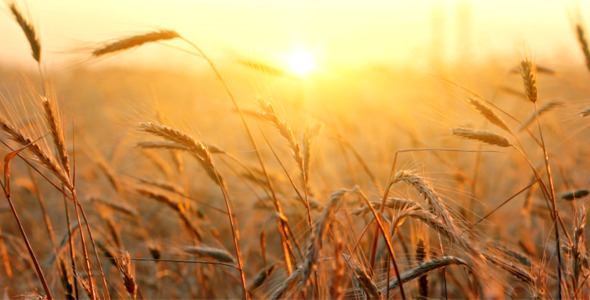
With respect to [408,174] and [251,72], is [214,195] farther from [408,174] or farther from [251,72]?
[408,174]

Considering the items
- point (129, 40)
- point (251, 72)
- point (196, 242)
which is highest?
point (129, 40)

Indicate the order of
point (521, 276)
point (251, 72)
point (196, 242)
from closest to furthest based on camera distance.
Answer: point (521, 276) → point (251, 72) → point (196, 242)

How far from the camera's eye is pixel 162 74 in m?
15.5

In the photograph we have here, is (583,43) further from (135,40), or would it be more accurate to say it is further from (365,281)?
(135,40)

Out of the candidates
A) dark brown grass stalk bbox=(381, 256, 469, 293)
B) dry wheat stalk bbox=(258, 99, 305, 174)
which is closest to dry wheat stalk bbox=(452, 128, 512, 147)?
dark brown grass stalk bbox=(381, 256, 469, 293)

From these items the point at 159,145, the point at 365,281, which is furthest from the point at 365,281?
the point at 159,145

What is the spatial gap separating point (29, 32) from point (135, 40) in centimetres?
43

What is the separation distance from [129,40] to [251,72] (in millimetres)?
539

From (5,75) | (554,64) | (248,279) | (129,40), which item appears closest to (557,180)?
(554,64)

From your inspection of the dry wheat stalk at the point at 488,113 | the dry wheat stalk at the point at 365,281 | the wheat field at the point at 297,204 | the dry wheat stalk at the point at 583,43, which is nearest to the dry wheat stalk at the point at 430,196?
the wheat field at the point at 297,204

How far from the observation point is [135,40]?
206 cm

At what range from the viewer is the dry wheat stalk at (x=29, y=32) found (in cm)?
201

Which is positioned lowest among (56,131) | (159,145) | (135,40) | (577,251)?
(577,251)

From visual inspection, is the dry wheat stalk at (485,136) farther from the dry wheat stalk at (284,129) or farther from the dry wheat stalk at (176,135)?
the dry wheat stalk at (176,135)
